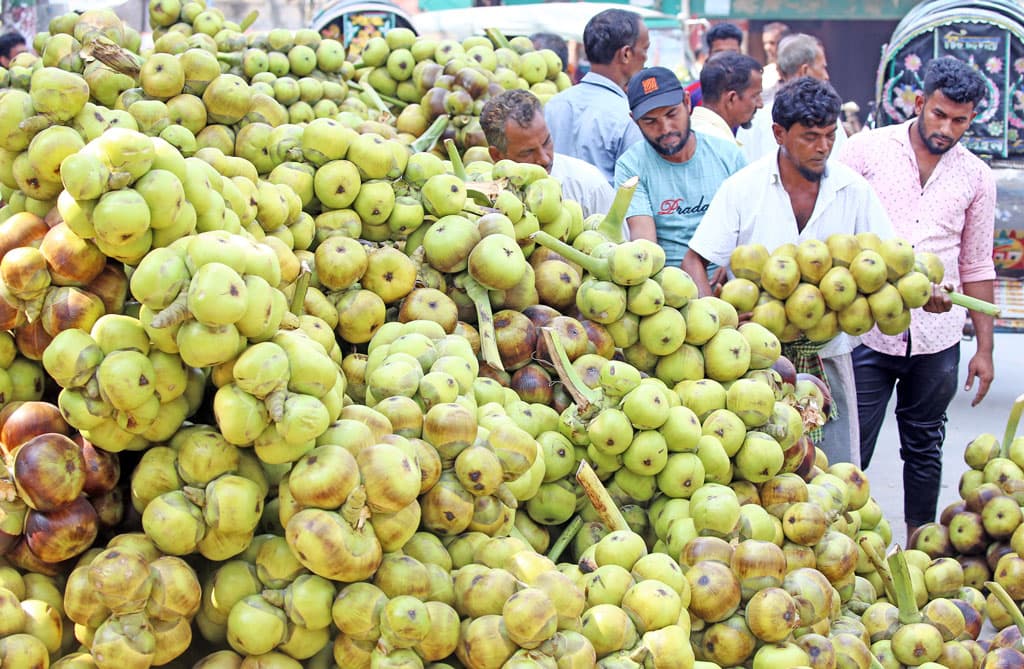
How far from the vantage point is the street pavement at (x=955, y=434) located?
524 cm

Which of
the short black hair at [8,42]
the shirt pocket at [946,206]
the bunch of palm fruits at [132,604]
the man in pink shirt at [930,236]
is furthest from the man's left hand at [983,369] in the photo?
the short black hair at [8,42]

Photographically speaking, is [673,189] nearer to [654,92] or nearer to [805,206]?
[654,92]

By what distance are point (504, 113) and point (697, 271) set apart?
0.94m

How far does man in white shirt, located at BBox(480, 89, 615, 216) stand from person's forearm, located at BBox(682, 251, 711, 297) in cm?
50

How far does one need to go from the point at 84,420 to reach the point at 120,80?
1.52m

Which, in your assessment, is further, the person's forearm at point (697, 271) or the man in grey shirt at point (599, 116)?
the man in grey shirt at point (599, 116)

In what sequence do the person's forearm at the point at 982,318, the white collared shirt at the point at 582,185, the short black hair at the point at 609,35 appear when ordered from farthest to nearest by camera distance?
the short black hair at the point at 609,35, the person's forearm at the point at 982,318, the white collared shirt at the point at 582,185

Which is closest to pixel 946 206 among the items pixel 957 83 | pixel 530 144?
pixel 957 83

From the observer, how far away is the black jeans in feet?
13.9

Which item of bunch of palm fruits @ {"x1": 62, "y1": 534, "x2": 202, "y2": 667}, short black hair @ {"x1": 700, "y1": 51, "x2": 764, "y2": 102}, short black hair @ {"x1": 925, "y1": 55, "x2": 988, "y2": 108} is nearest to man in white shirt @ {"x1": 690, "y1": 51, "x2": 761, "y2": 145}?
short black hair @ {"x1": 700, "y1": 51, "x2": 764, "y2": 102}

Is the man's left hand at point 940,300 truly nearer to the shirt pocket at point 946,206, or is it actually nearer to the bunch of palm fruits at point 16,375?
the shirt pocket at point 946,206

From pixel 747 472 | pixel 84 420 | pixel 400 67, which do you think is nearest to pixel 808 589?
pixel 747 472

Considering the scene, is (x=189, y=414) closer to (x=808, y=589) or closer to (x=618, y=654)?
(x=618, y=654)

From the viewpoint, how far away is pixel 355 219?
2512mm
